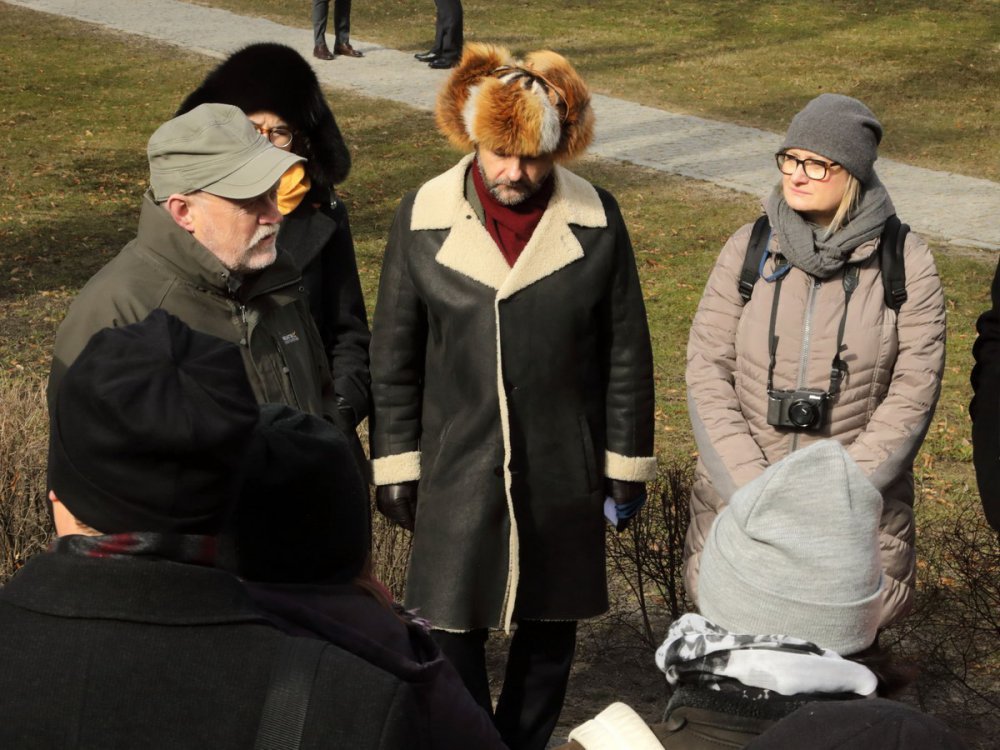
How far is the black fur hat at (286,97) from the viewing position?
14.4 feet

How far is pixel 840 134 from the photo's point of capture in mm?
4059

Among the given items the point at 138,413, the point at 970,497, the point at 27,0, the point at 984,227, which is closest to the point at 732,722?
the point at 138,413

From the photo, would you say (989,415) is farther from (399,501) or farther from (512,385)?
(399,501)

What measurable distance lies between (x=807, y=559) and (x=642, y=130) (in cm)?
1332

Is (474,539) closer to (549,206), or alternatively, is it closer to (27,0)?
(549,206)

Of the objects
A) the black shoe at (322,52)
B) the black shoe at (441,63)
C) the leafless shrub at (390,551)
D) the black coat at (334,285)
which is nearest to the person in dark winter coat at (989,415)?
the black coat at (334,285)

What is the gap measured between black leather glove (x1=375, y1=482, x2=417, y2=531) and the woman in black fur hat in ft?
0.79

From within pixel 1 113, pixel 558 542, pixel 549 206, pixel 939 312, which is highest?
pixel 549 206

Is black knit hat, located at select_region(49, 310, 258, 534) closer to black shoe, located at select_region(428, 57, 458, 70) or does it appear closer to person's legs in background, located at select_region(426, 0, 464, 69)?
person's legs in background, located at select_region(426, 0, 464, 69)

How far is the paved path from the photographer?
1206cm

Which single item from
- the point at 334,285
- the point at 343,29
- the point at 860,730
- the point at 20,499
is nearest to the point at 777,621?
the point at 860,730

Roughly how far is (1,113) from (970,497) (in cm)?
1250

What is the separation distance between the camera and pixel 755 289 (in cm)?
418

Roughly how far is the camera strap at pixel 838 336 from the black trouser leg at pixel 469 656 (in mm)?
1176
